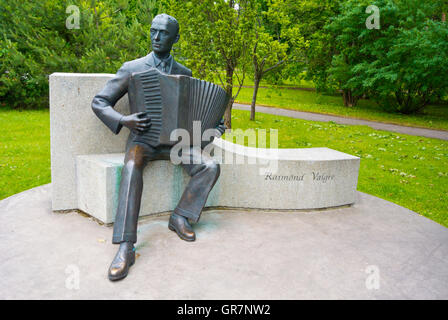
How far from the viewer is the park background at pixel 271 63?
9.29 metres

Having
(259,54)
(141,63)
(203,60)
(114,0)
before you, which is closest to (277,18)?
(259,54)

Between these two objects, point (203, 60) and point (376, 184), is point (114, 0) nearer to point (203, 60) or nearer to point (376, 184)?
point (203, 60)

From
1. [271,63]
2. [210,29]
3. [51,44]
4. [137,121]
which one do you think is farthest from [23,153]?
[271,63]

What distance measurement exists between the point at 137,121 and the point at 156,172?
0.89m

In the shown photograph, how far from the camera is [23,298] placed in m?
3.37

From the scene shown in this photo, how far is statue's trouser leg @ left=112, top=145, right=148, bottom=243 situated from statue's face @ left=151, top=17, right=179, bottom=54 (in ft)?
3.92

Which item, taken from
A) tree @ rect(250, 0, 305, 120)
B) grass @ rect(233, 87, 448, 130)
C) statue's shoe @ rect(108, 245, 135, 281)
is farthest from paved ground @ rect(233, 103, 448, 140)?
statue's shoe @ rect(108, 245, 135, 281)

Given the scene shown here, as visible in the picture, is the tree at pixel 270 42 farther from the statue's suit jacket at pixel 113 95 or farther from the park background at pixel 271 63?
the statue's suit jacket at pixel 113 95

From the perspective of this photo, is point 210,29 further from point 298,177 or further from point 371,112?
point 371,112

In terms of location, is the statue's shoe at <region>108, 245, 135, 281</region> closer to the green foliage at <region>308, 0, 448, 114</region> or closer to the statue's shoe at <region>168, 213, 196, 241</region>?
the statue's shoe at <region>168, 213, 196, 241</region>

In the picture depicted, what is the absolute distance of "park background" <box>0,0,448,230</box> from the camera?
9.29 m

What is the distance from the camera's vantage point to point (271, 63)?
14.7 meters

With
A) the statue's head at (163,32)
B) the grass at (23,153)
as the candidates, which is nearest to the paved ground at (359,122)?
the grass at (23,153)
